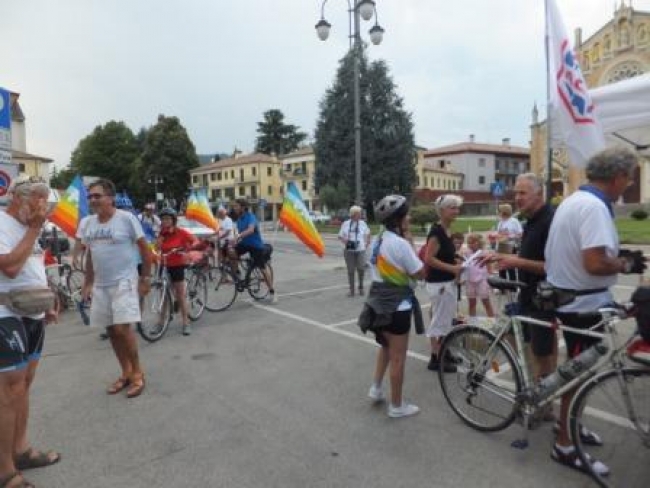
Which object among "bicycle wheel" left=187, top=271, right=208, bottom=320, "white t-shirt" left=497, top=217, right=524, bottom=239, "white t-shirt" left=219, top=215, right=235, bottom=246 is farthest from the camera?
"white t-shirt" left=219, top=215, right=235, bottom=246

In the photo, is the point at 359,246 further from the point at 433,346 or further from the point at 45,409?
the point at 45,409

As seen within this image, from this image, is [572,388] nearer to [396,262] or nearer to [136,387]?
[396,262]

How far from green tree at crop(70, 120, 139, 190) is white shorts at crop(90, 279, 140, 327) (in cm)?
6094

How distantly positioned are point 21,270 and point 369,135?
4185cm

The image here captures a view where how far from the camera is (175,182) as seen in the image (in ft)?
203

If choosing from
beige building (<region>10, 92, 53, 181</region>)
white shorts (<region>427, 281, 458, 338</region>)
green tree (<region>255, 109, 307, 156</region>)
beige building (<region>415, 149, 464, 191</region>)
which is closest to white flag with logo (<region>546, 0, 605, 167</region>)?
white shorts (<region>427, 281, 458, 338</region>)

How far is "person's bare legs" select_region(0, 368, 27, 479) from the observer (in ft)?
10.1

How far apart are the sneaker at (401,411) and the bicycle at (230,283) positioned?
5289 mm

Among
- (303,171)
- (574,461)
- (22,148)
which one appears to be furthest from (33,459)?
(303,171)

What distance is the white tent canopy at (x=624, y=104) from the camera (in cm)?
510

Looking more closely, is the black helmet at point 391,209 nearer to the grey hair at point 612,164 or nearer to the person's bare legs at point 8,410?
the grey hair at point 612,164

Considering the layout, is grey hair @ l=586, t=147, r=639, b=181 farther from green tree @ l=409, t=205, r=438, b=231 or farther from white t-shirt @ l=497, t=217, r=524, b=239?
green tree @ l=409, t=205, r=438, b=231

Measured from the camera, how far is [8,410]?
3096mm

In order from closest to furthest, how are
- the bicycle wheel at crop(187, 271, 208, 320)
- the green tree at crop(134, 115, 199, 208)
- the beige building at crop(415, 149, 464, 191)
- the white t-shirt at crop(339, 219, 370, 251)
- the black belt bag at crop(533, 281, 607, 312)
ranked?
the black belt bag at crop(533, 281, 607, 312) → the bicycle wheel at crop(187, 271, 208, 320) → the white t-shirt at crop(339, 219, 370, 251) → the green tree at crop(134, 115, 199, 208) → the beige building at crop(415, 149, 464, 191)
